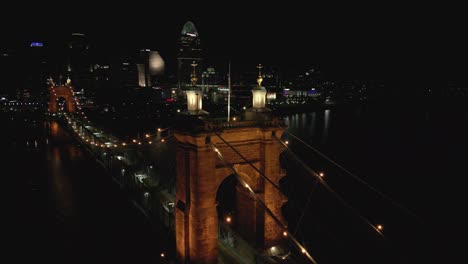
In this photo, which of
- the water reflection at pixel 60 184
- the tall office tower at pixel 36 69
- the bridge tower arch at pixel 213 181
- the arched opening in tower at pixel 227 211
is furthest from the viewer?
the tall office tower at pixel 36 69

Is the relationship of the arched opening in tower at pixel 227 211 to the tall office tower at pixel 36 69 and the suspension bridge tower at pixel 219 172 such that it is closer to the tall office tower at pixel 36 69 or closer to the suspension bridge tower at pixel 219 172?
the suspension bridge tower at pixel 219 172

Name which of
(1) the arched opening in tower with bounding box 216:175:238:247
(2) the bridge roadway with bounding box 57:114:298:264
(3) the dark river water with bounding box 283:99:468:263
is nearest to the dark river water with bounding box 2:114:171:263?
(2) the bridge roadway with bounding box 57:114:298:264

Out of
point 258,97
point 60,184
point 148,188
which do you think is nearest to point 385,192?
point 148,188

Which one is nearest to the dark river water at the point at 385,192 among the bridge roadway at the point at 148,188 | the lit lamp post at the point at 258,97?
the bridge roadway at the point at 148,188

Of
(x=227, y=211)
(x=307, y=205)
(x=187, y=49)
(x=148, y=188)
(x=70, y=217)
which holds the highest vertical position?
(x=187, y=49)

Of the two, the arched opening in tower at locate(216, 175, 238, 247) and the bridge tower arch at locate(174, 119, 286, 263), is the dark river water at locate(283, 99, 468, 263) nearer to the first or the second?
the bridge tower arch at locate(174, 119, 286, 263)

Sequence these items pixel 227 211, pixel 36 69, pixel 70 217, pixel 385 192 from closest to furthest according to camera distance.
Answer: pixel 70 217 → pixel 227 211 → pixel 385 192 → pixel 36 69

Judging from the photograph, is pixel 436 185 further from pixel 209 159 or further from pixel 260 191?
pixel 209 159

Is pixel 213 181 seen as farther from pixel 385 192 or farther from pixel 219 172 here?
pixel 385 192

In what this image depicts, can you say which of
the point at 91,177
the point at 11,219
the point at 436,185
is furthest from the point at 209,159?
the point at 436,185
